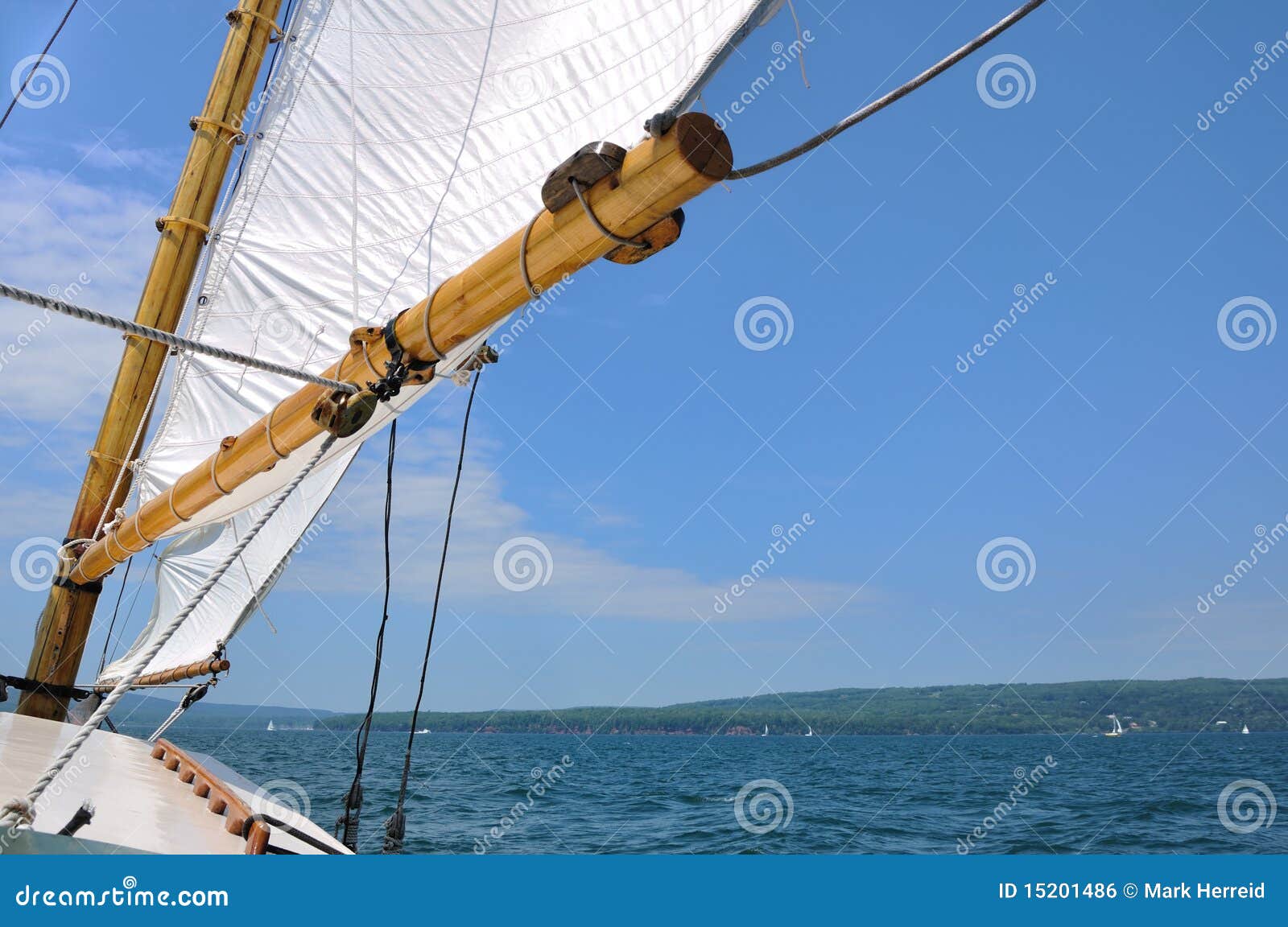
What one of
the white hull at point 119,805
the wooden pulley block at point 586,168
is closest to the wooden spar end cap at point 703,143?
the wooden pulley block at point 586,168

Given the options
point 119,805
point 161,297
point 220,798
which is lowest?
point 119,805

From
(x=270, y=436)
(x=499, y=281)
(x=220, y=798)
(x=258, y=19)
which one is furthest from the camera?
(x=258, y=19)

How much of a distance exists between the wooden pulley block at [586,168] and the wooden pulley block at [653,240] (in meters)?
0.22

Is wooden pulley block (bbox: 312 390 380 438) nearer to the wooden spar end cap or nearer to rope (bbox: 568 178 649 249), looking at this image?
rope (bbox: 568 178 649 249)

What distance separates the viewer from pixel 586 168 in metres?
2.92

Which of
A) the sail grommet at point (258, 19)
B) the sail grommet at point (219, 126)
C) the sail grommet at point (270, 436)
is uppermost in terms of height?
the sail grommet at point (258, 19)

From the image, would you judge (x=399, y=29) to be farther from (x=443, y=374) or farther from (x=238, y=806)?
(x=238, y=806)

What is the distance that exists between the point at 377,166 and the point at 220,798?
3.52m

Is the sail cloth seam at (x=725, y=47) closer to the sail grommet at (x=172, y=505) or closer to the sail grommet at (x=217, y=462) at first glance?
the sail grommet at (x=217, y=462)

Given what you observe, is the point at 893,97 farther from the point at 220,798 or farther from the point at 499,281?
the point at 220,798

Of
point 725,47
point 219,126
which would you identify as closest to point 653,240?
point 725,47

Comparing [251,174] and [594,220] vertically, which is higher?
[251,174]

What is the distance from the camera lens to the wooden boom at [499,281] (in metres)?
2.67

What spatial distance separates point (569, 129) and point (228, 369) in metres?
3.42
